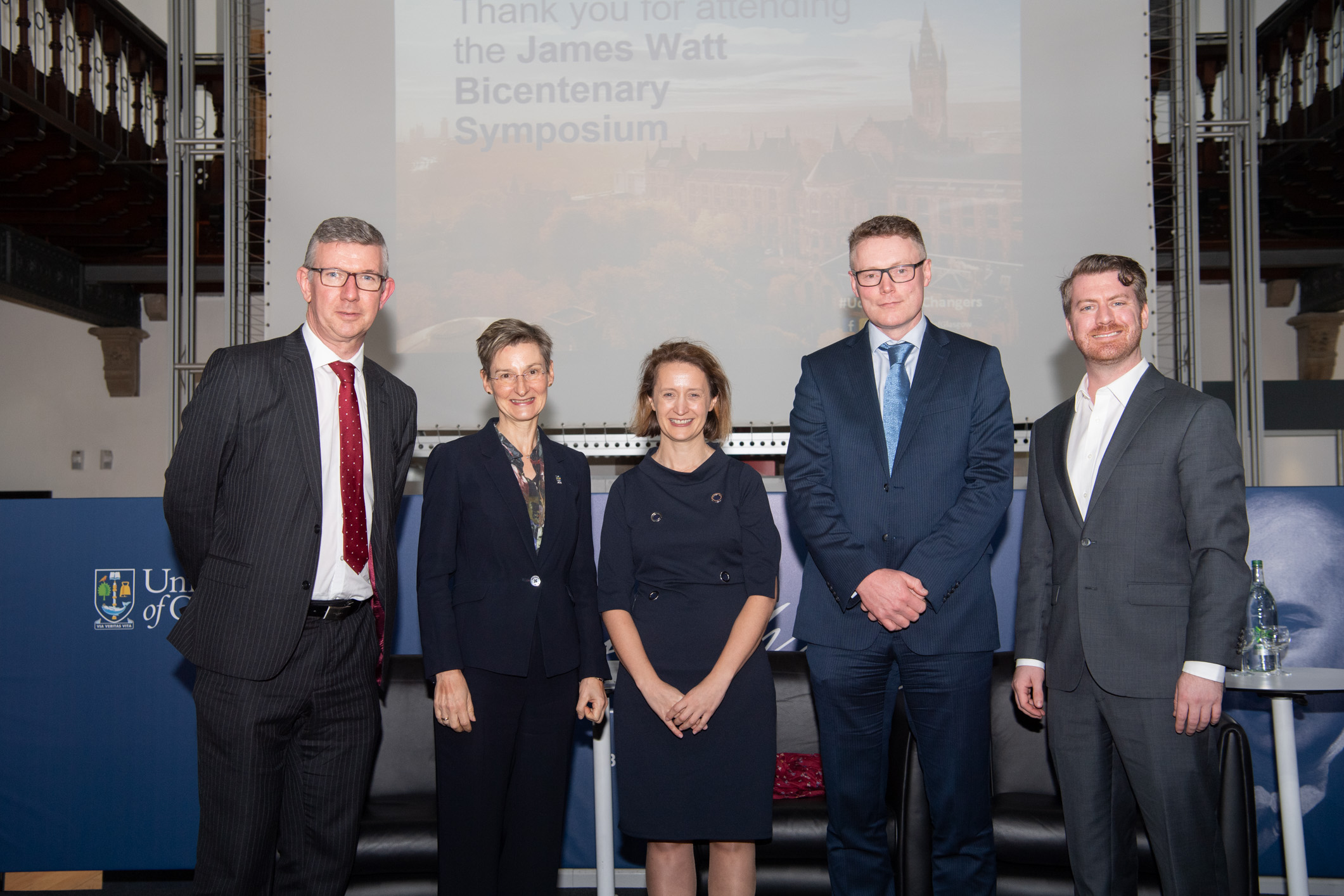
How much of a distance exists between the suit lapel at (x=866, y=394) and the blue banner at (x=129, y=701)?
1.39 meters

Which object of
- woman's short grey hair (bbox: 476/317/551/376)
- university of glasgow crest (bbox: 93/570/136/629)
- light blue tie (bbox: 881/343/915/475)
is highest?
woman's short grey hair (bbox: 476/317/551/376)

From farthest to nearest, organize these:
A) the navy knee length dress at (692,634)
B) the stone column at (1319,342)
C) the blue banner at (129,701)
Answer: the stone column at (1319,342) → the blue banner at (129,701) → the navy knee length dress at (692,634)

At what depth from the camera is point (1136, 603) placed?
209 centimetres

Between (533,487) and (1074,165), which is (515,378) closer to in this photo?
(533,487)

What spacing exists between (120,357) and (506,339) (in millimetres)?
10656

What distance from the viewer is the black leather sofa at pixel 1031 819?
2393 mm

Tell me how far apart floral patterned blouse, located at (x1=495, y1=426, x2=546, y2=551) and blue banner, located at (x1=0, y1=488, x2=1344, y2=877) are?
1.24m

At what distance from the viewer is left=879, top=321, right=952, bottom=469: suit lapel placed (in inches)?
87.3

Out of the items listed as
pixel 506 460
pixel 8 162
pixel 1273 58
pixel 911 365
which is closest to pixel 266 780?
pixel 506 460

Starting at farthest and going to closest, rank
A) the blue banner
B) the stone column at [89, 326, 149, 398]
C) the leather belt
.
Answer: the stone column at [89, 326, 149, 398] < the blue banner < the leather belt

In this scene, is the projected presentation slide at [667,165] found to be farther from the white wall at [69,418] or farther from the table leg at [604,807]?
the white wall at [69,418]

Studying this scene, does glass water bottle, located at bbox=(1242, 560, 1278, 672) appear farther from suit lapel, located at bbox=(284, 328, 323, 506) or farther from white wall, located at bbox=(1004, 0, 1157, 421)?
suit lapel, located at bbox=(284, 328, 323, 506)

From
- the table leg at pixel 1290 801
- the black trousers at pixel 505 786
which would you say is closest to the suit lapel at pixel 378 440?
the black trousers at pixel 505 786

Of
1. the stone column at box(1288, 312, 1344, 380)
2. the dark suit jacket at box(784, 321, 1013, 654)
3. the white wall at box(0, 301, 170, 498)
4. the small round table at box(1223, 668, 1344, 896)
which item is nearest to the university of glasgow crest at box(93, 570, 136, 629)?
the dark suit jacket at box(784, 321, 1013, 654)
